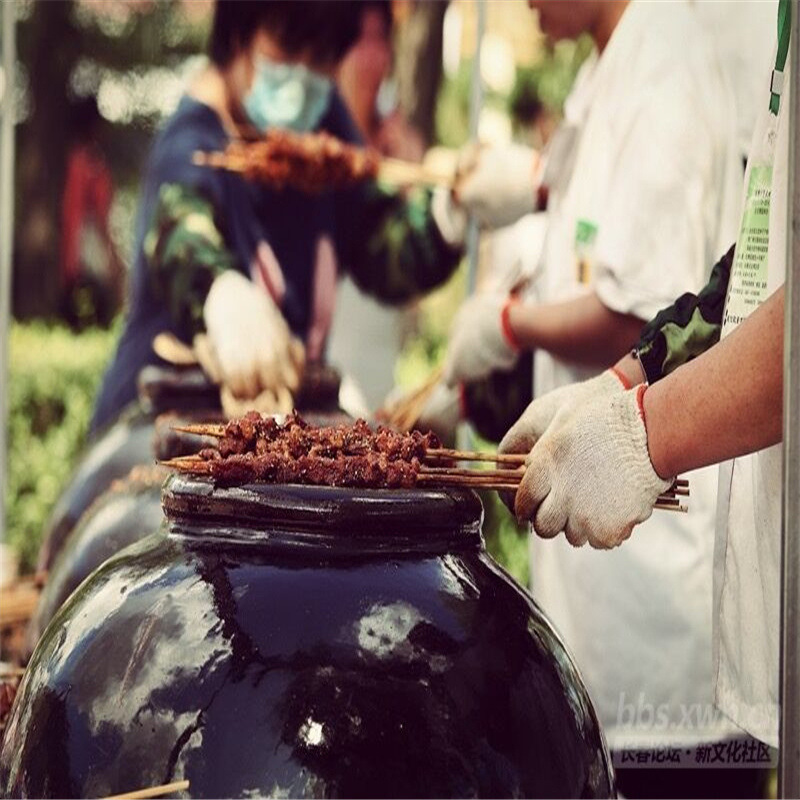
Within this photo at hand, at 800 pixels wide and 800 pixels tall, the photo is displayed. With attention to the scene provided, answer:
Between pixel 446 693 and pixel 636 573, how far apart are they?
1784mm

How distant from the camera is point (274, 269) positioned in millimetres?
5133

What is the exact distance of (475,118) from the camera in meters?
5.09

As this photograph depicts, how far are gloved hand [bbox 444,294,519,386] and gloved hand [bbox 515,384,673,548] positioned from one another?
163 cm

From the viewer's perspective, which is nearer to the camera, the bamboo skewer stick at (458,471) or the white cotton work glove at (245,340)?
the bamboo skewer stick at (458,471)

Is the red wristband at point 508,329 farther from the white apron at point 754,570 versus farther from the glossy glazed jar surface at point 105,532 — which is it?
the white apron at point 754,570

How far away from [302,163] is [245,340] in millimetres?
911

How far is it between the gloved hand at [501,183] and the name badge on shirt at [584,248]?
88cm

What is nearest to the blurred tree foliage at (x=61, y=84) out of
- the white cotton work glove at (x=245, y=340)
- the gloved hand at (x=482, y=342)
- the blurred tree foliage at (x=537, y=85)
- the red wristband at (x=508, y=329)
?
the blurred tree foliage at (x=537, y=85)

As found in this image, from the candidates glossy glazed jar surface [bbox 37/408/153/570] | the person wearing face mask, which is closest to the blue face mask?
the person wearing face mask

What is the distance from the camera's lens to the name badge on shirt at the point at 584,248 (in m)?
3.31

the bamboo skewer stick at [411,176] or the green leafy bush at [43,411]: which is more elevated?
the bamboo skewer stick at [411,176]

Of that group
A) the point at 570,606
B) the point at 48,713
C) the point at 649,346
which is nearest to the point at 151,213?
the point at 570,606

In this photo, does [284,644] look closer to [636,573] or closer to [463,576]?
[463,576]

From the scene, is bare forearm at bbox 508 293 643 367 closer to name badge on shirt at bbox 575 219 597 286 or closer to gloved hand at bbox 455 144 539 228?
name badge on shirt at bbox 575 219 597 286
